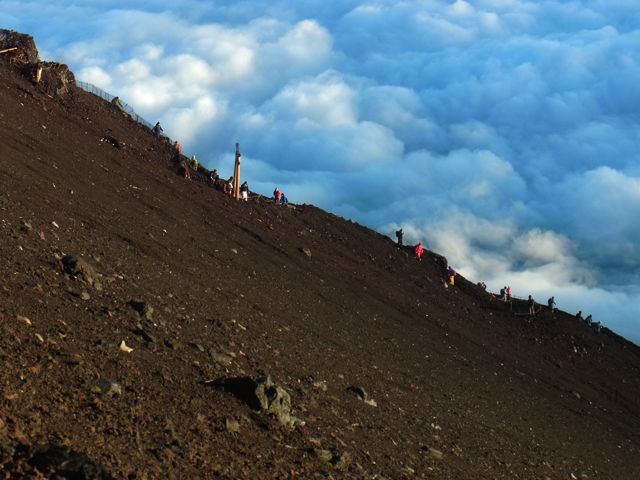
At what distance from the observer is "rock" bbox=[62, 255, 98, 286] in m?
18.2

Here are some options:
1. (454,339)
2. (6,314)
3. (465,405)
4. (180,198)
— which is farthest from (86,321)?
(454,339)

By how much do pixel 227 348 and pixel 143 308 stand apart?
2058 millimetres

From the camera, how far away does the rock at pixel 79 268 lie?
18.2 meters

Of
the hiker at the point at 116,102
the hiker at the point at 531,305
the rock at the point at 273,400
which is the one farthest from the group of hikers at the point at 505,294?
the rock at the point at 273,400

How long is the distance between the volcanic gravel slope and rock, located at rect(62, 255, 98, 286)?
1.20 feet

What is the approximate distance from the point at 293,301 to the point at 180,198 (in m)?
11.7

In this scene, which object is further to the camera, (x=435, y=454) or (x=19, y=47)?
(x=19, y=47)

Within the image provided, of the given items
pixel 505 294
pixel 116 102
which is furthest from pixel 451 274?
pixel 116 102

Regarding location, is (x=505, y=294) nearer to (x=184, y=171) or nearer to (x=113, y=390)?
(x=184, y=171)

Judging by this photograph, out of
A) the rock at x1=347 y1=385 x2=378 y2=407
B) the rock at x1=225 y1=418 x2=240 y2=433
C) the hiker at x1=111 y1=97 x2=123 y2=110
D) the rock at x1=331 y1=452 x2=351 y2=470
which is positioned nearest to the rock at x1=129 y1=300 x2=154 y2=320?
the rock at x1=225 y1=418 x2=240 y2=433

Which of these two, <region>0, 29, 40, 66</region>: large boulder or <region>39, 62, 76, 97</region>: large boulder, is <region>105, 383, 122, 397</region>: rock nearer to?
<region>39, 62, 76, 97</region>: large boulder

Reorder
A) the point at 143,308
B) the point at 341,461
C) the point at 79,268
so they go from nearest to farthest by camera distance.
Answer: the point at 341,461 < the point at 143,308 < the point at 79,268

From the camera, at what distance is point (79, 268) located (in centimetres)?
1825

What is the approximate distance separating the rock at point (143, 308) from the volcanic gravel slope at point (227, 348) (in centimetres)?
19
